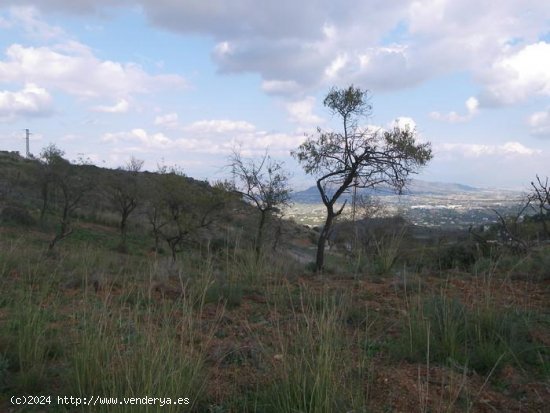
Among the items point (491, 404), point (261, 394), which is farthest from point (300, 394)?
point (491, 404)

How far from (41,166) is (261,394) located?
29.1 meters

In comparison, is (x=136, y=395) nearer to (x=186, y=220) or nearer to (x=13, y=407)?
(x=13, y=407)

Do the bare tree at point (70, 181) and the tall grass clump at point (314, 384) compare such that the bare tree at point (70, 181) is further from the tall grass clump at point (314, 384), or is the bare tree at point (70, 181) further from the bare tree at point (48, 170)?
the tall grass clump at point (314, 384)

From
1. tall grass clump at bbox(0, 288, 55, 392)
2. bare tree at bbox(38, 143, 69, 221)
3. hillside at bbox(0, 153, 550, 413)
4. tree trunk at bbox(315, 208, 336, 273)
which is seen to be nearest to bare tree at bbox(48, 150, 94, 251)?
bare tree at bbox(38, 143, 69, 221)

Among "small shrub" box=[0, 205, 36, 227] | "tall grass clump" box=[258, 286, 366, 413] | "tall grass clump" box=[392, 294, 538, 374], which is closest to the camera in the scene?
"tall grass clump" box=[258, 286, 366, 413]

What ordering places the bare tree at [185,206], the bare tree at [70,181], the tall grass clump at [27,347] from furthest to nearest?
the bare tree at [70,181], the bare tree at [185,206], the tall grass clump at [27,347]

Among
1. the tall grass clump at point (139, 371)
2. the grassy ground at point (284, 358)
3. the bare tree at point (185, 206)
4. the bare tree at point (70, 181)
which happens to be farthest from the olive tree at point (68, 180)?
the tall grass clump at point (139, 371)

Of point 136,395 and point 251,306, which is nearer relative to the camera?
point 136,395

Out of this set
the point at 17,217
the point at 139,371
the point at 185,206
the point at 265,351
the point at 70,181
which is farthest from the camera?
the point at 70,181

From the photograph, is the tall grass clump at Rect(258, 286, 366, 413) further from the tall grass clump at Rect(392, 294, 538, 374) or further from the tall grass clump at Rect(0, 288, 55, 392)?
the tall grass clump at Rect(0, 288, 55, 392)

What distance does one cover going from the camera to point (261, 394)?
3.56 m

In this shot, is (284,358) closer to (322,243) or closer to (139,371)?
(139,371)

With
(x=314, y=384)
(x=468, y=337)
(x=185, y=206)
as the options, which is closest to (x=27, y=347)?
(x=314, y=384)

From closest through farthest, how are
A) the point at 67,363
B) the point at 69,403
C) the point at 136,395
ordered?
the point at 136,395, the point at 69,403, the point at 67,363
